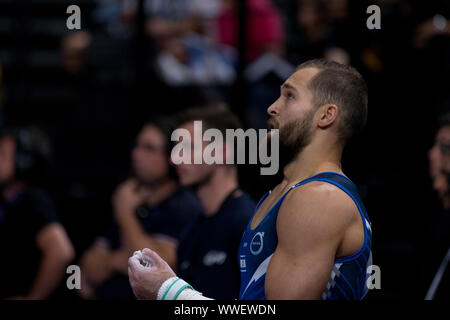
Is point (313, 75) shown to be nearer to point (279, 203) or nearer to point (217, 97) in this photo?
point (279, 203)

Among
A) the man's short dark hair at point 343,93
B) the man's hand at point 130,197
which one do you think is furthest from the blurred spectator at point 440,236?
the man's hand at point 130,197

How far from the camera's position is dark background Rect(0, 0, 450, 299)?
442 centimetres

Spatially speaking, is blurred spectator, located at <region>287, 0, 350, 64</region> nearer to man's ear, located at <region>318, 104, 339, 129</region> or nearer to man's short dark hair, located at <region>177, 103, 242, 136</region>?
man's short dark hair, located at <region>177, 103, 242, 136</region>

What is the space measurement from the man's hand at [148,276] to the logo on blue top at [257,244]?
0.84 ft

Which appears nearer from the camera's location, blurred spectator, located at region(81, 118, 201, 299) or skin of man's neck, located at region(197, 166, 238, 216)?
skin of man's neck, located at region(197, 166, 238, 216)

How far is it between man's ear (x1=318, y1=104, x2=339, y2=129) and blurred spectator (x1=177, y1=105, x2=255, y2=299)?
1.01 m

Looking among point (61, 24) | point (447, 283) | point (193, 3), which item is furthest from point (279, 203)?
point (61, 24)

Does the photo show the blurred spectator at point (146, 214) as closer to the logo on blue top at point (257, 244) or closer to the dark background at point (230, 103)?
the dark background at point (230, 103)

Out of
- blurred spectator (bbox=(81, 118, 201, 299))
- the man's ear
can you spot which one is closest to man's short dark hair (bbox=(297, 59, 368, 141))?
the man's ear

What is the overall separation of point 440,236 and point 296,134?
56.4 inches

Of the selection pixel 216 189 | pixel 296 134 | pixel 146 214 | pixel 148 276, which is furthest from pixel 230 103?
pixel 148 276

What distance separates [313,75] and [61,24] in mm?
5642

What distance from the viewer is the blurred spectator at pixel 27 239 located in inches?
170
